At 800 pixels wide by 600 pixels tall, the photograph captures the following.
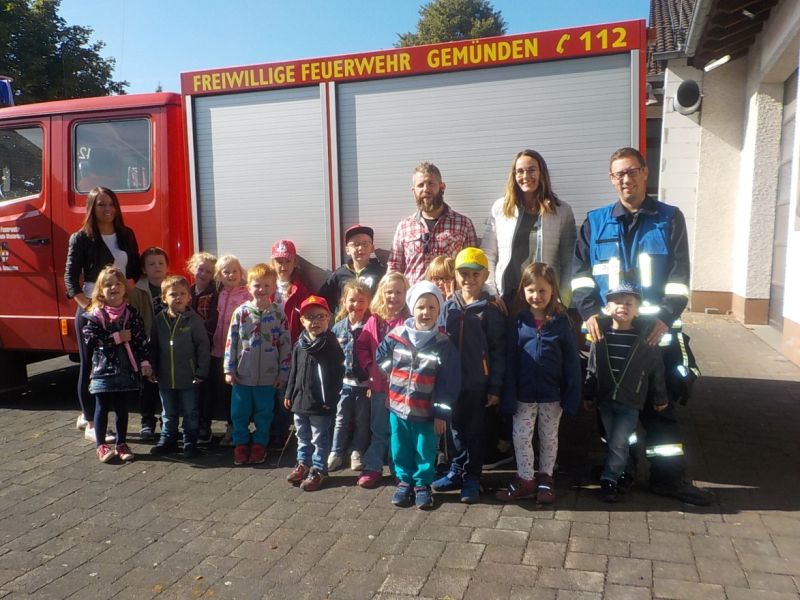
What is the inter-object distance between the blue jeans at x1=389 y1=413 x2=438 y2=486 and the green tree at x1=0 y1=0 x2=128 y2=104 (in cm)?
2307

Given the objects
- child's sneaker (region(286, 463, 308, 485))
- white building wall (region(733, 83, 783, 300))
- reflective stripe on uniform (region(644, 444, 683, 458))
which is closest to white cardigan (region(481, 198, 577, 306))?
reflective stripe on uniform (region(644, 444, 683, 458))

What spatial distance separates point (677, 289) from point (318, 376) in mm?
2145

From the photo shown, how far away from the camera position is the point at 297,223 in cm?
474

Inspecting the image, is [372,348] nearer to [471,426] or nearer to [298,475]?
[471,426]

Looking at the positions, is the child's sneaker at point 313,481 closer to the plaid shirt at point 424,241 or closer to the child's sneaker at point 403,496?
the child's sneaker at point 403,496

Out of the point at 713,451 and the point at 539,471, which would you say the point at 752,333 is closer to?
the point at 713,451

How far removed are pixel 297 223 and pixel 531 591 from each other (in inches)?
118

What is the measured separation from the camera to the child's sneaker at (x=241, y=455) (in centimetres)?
431

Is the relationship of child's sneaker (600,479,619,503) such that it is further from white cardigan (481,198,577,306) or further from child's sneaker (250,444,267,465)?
child's sneaker (250,444,267,465)

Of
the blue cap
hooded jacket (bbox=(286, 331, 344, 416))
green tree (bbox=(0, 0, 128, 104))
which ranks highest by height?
green tree (bbox=(0, 0, 128, 104))

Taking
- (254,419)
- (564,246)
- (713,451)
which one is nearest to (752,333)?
(713,451)

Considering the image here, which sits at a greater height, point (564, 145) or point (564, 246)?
point (564, 145)

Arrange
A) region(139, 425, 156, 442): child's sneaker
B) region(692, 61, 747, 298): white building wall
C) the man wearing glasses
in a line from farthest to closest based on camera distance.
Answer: region(692, 61, 747, 298): white building wall
region(139, 425, 156, 442): child's sneaker
the man wearing glasses

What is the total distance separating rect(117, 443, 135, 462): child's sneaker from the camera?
14.4 feet
